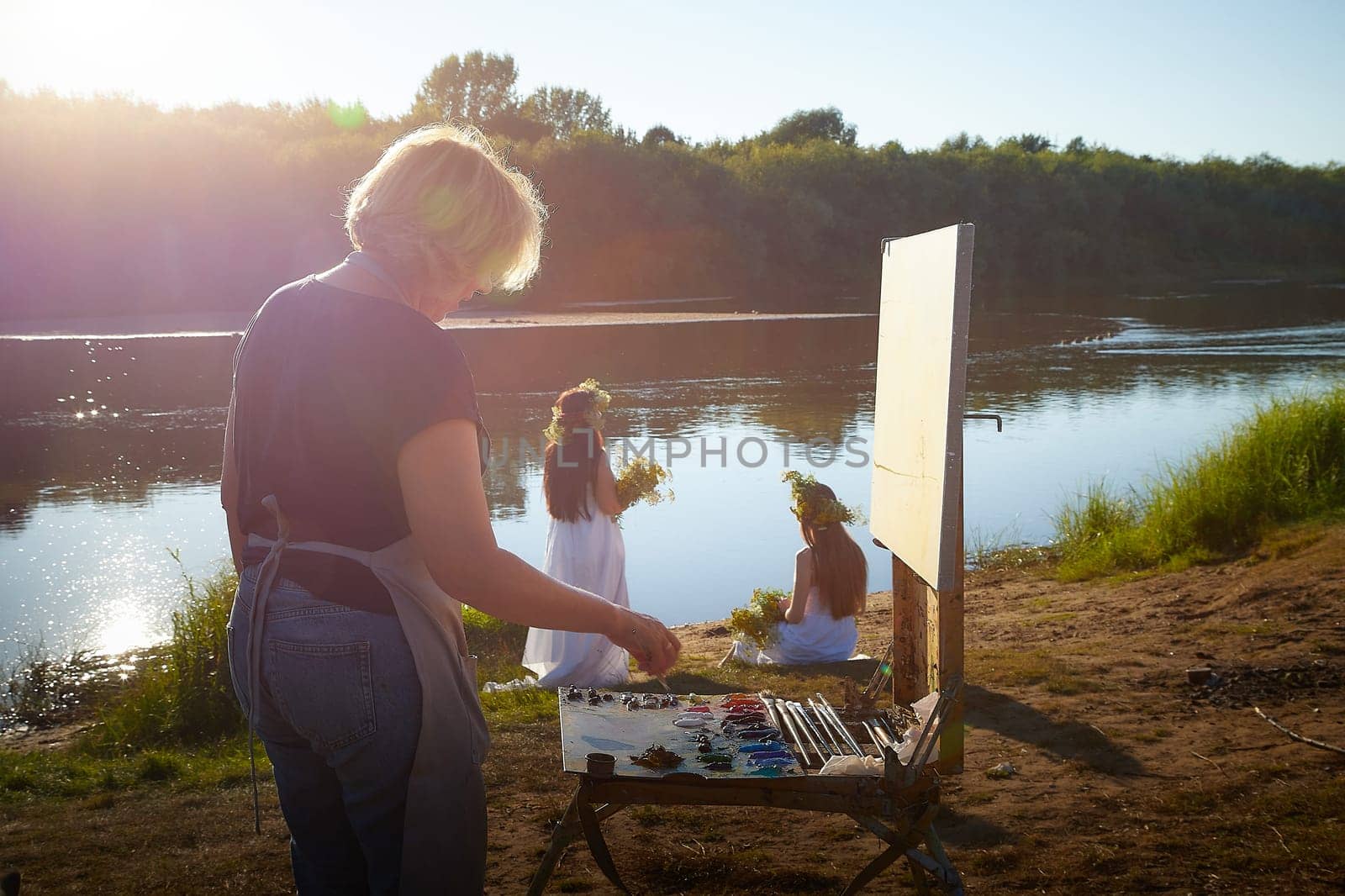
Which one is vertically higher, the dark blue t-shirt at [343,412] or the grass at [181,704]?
the dark blue t-shirt at [343,412]

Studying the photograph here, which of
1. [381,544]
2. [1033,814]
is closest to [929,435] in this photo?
[1033,814]

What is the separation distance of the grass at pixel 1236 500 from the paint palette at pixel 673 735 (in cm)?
750

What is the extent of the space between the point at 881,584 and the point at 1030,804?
715 cm

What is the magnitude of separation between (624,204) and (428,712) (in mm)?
47687

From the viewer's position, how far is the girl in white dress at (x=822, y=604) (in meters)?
7.01

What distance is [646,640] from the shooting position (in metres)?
2.19

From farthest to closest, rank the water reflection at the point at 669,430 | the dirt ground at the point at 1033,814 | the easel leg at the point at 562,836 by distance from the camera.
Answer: the water reflection at the point at 669,430, the dirt ground at the point at 1033,814, the easel leg at the point at 562,836

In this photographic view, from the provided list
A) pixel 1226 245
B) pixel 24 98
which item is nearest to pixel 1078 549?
pixel 24 98

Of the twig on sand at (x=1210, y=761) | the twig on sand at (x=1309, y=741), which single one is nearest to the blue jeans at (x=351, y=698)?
the twig on sand at (x=1210, y=761)

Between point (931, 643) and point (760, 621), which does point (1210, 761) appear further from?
point (760, 621)

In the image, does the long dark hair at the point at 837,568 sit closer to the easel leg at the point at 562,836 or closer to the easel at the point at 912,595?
the easel at the point at 912,595

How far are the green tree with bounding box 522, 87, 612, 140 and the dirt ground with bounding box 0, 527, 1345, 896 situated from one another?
2482 inches

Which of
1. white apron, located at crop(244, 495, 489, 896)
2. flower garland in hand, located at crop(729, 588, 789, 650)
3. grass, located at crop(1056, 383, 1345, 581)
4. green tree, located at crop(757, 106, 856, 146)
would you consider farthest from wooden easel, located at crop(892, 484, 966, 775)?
green tree, located at crop(757, 106, 856, 146)

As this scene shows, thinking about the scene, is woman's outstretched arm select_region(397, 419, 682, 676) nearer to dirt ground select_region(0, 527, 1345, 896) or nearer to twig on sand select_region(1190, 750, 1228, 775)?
dirt ground select_region(0, 527, 1345, 896)
